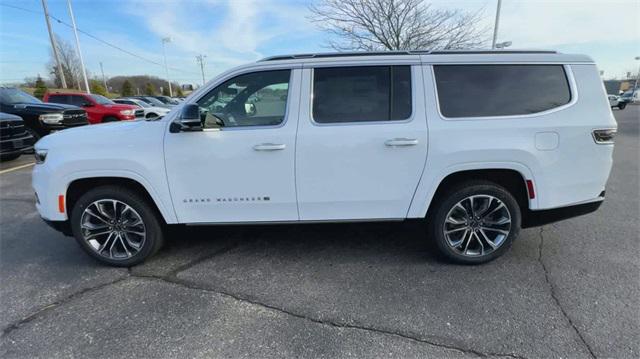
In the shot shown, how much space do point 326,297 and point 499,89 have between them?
2289 millimetres

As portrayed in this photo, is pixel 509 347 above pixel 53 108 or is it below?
below

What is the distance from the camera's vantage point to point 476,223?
310 centimetres

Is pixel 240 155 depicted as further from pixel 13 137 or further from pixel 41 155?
pixel 13 137

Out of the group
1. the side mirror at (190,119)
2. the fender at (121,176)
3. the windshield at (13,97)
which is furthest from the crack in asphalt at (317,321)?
the windshield at (13,97)

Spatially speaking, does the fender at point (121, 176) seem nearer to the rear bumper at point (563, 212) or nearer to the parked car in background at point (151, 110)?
the parked car in background at point (151, 110)

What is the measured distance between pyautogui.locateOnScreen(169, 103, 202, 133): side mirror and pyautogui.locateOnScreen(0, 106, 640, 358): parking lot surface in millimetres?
1324

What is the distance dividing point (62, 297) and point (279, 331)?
1.91 m

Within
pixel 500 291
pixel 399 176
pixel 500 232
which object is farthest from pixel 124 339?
pixel 500 232

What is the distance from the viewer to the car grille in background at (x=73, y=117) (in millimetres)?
9570

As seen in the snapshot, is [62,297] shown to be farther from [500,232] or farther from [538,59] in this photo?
[538,59]

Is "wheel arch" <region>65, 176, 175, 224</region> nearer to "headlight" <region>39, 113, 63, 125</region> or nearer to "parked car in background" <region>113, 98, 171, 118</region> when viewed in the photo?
"parked car in background" <region>113, 98, 171, 118</region>

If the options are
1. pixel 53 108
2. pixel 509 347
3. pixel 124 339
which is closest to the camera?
pixel 509 347

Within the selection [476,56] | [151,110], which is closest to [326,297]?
[476,56]

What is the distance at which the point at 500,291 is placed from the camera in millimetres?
2738
